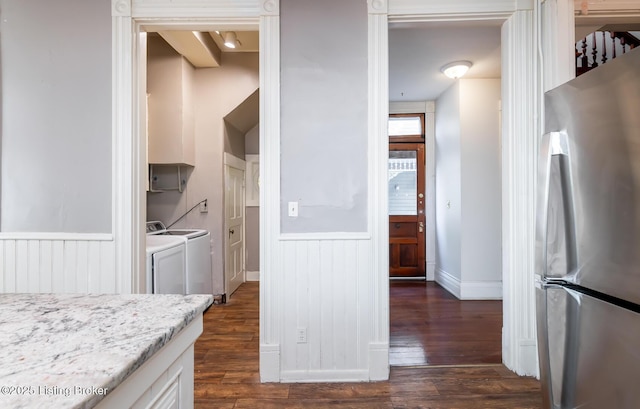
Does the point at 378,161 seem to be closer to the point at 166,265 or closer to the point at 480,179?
the point at 166,265

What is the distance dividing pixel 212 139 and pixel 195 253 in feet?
4.61

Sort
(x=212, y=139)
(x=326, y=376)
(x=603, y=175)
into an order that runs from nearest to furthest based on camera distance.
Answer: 1. (x=603, y=175)
2. (x=326, y=376)
3. (x=212, y=139)

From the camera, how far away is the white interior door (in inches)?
153

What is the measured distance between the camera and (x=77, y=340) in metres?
0.67

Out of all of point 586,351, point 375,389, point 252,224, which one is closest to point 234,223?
point 252,224

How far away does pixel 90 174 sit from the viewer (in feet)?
6.91

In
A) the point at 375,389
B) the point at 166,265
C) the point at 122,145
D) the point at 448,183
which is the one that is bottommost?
the point at 375,389

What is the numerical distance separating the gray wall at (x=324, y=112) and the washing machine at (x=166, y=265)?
1.18 metres

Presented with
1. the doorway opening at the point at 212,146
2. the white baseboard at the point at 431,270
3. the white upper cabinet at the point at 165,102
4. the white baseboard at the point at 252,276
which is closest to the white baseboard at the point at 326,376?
the doorway opening at the point at 212,146

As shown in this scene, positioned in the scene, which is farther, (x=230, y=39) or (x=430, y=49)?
(x=230, y=39)

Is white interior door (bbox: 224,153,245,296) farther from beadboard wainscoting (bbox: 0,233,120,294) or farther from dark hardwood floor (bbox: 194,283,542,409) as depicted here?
beadboard wainscoting (bbox: 0,233,120,294)

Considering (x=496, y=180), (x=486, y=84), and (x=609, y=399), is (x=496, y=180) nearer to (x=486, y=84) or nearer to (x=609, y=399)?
(x=486, y=84)

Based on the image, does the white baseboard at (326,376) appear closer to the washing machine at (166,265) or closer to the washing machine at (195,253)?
the washing machine at (166,265)

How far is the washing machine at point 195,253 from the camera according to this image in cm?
309
